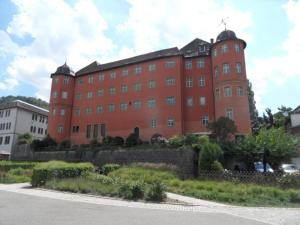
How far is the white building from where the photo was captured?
57.6 meters

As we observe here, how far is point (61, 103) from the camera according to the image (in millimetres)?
51625

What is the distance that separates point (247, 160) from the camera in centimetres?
2758

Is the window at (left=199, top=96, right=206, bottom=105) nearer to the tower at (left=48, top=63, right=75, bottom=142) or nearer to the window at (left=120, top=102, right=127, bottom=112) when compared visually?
the window at (left=120, top=102, right=127, bottom=112)

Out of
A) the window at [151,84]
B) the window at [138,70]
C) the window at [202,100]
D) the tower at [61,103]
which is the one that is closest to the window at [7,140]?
the tower at [61,103]

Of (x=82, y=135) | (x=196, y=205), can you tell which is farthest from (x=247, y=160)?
(x=82, y=135)

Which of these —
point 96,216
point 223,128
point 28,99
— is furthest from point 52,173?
point 28,99

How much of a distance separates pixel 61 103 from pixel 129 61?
15.2 m

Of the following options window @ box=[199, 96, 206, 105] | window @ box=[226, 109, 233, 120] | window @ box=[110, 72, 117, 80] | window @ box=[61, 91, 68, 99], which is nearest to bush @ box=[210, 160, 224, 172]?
window @ box=[226, 109, 233, 120]

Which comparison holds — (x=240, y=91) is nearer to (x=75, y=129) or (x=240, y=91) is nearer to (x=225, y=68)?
(x=225, y=68)

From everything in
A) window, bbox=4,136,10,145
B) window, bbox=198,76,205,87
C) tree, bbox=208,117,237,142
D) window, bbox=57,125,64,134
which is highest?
window, bbox=198,76,205,87

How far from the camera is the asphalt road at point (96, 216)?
354 inches

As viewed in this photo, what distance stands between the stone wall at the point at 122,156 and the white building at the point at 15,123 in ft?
26.7

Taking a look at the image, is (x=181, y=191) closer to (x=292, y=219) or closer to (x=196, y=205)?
(x=196, y=205)

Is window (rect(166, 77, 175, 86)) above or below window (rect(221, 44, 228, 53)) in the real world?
below
